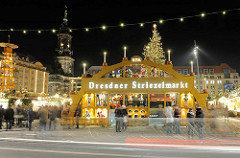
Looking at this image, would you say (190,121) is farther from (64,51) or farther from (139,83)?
(64,51)

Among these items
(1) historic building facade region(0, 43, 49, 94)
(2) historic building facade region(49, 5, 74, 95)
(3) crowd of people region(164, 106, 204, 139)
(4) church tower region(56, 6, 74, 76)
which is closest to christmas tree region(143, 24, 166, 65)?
(3) crowd of people region(164, 106, 204, 139)

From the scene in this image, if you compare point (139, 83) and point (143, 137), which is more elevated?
point (139, 83)

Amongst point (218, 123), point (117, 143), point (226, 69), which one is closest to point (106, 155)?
point (117, 143)

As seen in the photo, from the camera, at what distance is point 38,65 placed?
95.0m

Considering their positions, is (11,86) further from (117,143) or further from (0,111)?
(117,143)

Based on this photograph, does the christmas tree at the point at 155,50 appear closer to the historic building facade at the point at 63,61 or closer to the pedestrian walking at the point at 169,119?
the pedestrian walking at the point at 169,119

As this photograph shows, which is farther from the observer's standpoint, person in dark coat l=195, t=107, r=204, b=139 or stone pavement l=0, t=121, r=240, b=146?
person in dark coat l=195, t=107, r=204, b=139

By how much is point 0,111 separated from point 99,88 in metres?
7.71

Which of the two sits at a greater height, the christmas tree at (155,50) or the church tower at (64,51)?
the church tower at (64,51)

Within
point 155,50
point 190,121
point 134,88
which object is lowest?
point 190,121


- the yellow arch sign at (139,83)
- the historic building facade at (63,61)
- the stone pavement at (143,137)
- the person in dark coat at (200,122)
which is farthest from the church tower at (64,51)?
the person in dark coat at (200,122)

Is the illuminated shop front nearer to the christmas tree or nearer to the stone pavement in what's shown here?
the stone pavement

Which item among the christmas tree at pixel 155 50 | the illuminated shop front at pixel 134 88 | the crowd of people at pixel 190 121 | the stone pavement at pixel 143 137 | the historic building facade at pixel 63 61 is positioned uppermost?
the historic building facade at pixel 63 61

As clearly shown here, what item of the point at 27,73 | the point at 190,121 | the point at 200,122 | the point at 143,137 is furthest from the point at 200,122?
the point at 27,73
